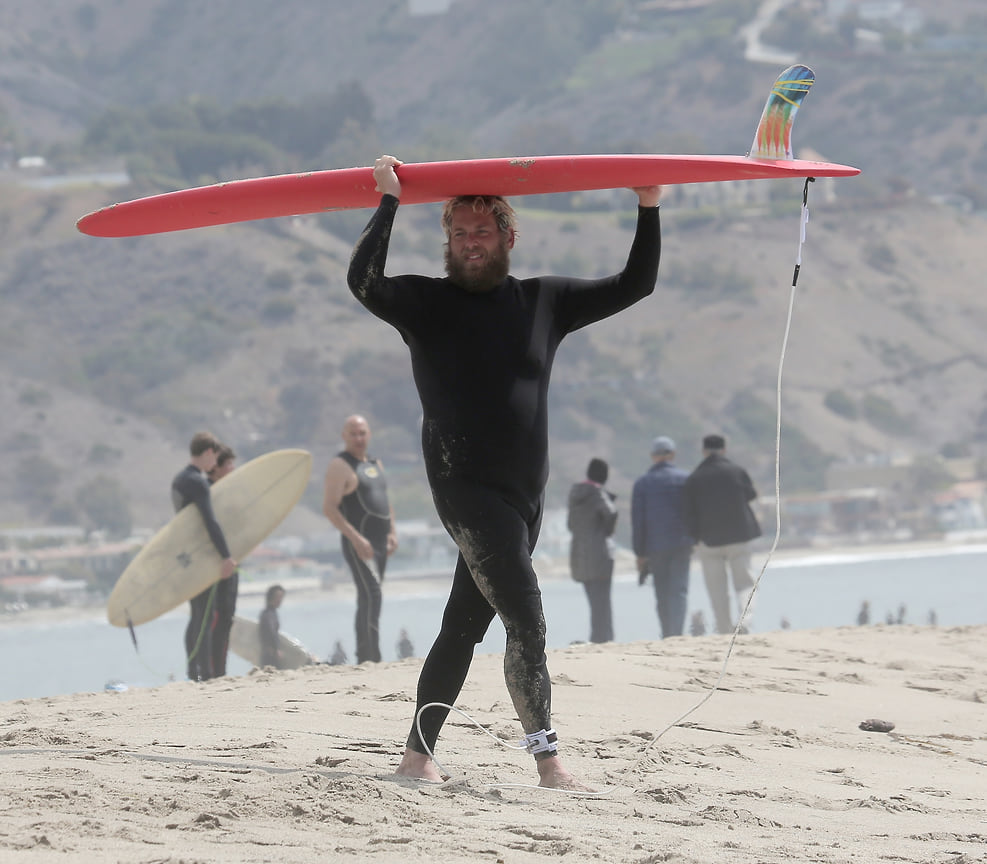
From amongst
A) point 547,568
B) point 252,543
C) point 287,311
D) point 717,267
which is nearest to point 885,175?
point 717,267

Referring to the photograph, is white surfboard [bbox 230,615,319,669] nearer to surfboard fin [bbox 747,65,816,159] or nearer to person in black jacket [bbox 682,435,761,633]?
person in black jacket [bbox 682,435,761,633]

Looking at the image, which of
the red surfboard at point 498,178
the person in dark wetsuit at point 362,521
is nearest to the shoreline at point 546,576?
the person in dark wetsuit at point 362,521

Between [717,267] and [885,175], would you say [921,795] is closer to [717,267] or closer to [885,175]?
[717,267]

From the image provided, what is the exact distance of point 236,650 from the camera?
11055 millimetres

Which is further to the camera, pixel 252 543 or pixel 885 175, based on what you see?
pixel 885 175

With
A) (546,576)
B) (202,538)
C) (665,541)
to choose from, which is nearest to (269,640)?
(202,538)

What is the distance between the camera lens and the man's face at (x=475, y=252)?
4363 mm

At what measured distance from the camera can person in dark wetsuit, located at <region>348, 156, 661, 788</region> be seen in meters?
4.23

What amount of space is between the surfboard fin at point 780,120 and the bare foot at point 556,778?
72.3 inches

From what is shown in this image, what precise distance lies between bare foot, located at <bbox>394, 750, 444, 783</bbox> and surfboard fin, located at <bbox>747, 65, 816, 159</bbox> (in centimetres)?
195

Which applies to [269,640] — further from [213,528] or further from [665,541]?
[665,541]

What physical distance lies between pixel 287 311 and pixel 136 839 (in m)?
104

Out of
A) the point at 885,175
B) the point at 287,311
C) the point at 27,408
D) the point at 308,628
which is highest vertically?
the point at 885,175

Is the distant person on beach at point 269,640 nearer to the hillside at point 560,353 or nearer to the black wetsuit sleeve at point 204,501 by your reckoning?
the black wetsuit sleeve at point 204,501
